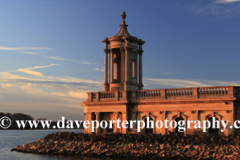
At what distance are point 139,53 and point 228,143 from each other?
54.6ft

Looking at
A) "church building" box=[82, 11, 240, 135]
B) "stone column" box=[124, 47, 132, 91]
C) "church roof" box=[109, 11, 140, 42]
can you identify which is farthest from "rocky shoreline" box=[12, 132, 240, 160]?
"church roof" box=[109, 11, 140, 42]

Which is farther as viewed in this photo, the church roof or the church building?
the church roof

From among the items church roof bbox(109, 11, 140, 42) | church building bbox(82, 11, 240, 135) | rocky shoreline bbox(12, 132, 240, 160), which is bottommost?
rocky shoreline bbox(12, 132, 240, 160)

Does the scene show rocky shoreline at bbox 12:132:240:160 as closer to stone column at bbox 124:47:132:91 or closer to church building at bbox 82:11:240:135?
church building at bbox 82:11:240:135

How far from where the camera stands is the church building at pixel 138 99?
3497cm

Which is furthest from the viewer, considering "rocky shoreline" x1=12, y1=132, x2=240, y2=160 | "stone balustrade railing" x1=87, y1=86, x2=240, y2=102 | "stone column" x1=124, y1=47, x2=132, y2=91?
"stone column" x1=124, y1=47, x2=132, y2=91

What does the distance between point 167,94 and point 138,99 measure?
3309 mm

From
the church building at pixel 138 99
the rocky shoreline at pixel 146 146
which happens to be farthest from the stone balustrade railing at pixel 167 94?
the rocky shoreline at pixel 146 146

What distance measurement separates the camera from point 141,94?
1549 inches

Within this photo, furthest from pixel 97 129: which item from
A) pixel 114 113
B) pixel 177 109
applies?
pixel 177 109

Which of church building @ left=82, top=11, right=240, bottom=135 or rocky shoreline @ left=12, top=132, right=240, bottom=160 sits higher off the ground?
church building @ left=82, top=11, right=240, bottom=135

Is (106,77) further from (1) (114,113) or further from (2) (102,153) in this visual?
(2) (102,153)

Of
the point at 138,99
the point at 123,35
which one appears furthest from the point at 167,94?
the point at 123,35

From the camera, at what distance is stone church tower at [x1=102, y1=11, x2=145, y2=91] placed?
42219mm
